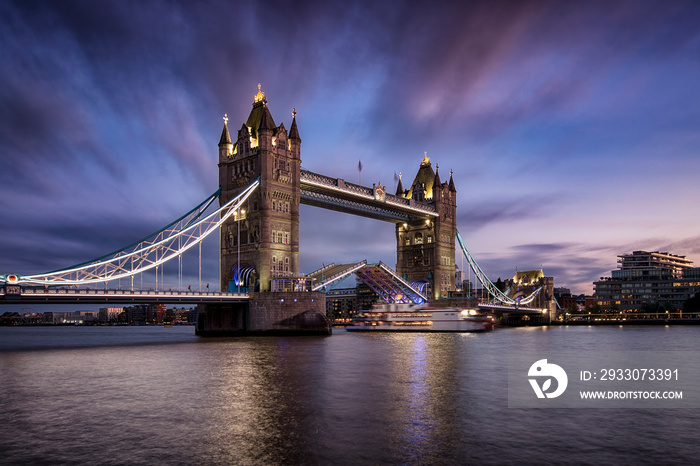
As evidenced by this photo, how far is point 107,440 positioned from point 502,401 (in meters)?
14.0

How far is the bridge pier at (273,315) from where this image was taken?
6156 centimetres

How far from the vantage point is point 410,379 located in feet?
93.1

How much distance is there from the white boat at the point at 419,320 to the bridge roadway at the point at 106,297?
36.0 m

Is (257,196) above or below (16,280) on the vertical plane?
above

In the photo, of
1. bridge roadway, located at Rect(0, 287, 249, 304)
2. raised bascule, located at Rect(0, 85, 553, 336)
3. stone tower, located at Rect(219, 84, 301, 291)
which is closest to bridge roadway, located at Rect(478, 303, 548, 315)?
raised bascule, located at Rect(0, 85, 553, 336)

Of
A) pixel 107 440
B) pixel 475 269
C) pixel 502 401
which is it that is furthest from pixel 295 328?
pixel 475 269

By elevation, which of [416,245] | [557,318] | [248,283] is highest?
[416,245]

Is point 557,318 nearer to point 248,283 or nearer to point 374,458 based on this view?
point 248,283

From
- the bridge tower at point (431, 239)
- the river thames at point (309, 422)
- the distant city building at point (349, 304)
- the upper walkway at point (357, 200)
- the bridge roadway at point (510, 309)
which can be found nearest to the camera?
the river thames at point (309, 422)

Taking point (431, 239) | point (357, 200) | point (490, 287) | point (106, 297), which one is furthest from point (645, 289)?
point (106, 297)

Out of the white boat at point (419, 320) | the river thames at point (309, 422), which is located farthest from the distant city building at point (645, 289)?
the river thames at point (309, 422)

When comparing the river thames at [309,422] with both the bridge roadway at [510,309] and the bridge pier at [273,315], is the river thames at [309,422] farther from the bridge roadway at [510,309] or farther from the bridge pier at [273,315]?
the bridge roadway at [510,309]

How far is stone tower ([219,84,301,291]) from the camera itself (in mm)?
65688

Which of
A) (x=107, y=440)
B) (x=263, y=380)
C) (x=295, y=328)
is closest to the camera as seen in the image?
(x=107, y=440)
